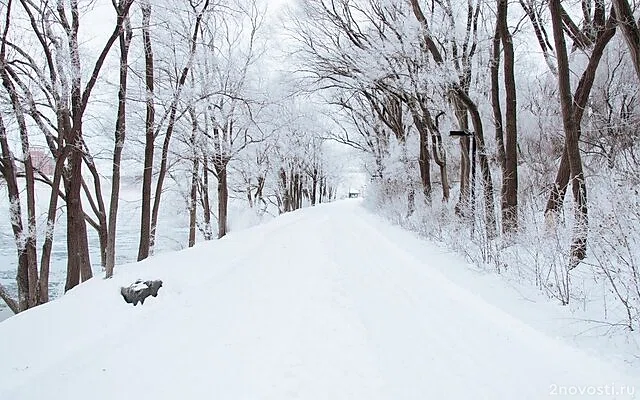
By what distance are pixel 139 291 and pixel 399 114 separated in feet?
56.3

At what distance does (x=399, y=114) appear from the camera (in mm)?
20797

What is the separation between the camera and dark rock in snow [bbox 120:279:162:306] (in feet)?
19.5

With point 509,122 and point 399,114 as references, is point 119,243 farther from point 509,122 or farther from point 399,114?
point 509,122

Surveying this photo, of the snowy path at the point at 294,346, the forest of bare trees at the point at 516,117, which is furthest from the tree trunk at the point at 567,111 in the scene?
the snowy path at the point at 294,346

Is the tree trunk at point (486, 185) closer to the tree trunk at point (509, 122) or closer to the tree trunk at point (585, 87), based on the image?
the tree trunk at point (509, 122)

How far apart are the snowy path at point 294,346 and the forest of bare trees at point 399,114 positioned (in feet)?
3.74

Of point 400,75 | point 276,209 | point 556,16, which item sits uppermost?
point 400,75

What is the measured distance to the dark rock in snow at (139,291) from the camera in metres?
5.95

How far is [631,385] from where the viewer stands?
297cm

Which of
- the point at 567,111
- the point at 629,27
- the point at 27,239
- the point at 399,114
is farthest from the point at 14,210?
the point at 399,114

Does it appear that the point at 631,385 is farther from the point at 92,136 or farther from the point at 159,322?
the point at 92,136

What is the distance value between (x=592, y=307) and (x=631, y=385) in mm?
1512

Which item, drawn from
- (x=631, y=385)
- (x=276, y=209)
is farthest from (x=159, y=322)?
(x=276, y=209)

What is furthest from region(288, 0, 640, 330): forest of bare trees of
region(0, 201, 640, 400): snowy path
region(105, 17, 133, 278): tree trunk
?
region(105, 17, 133, 278): tree trunk
